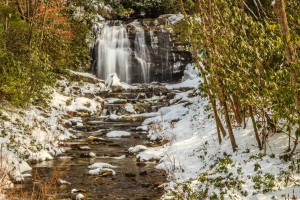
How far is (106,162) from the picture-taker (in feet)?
41.6

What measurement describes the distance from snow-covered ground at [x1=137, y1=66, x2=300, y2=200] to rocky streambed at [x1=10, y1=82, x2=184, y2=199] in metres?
0.63

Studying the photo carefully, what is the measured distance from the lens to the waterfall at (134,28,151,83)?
107 feet

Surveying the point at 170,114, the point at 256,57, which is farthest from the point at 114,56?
the point at 256,57

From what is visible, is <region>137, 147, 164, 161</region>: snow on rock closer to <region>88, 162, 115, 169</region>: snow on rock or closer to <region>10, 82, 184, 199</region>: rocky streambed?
<region>10, 82, 184, 199</region>: rocky streambed

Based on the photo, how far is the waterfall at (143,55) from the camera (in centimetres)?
3256

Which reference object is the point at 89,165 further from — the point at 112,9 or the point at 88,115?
the point at 112,9

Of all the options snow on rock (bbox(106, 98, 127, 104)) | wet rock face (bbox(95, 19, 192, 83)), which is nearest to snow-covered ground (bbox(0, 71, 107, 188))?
snow on rock (bbox(106, 98, 127, 104))

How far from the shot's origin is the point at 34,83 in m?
16.1

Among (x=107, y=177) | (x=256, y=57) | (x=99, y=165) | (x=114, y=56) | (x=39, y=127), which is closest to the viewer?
(x=256, y=57)

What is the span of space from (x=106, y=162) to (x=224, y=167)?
5.07 metres

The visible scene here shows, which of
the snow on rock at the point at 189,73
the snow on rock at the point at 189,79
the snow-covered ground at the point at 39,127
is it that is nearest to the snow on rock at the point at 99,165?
the snow-covered ground at the point at 39,127

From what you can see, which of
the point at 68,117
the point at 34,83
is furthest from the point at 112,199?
the point at 68,117

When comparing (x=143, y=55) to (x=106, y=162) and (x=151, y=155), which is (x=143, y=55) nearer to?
(x=151, y=155)

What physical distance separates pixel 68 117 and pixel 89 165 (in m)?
8.03
